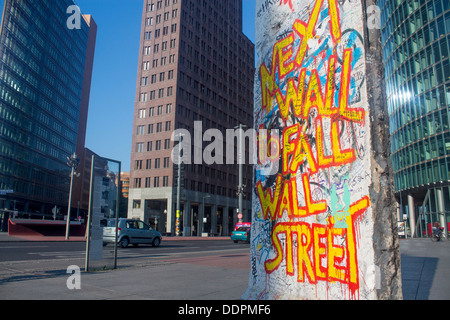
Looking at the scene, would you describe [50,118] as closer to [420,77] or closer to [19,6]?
[19,6]

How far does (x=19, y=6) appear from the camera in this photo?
2530 inches

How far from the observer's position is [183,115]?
60.5 metres

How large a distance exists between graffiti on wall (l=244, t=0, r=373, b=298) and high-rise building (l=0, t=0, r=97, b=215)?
56.9m

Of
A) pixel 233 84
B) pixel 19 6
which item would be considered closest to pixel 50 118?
pixel 19 6

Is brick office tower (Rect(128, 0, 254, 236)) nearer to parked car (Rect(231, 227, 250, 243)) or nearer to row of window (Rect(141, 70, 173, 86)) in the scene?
row of window (Rect(141, 70, 173, 86))

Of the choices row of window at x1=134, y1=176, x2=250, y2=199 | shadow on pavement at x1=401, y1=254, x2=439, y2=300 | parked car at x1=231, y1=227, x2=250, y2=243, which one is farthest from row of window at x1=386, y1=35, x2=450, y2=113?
shadow on pavement at x1=401, y1=254, x2=439, y2=300

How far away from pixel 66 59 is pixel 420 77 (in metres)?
78.2

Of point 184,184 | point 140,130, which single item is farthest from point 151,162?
point 184,184

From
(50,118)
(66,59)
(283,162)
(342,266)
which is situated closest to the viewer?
(342,266)

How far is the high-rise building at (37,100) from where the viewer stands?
61688 mm

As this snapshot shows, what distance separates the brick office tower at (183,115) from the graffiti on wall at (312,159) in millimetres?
51377

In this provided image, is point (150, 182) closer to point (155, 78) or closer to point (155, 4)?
point (155, 78)

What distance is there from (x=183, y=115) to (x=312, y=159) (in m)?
57.6

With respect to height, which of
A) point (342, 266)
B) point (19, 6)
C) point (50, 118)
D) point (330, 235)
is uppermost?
point (19, 6)
